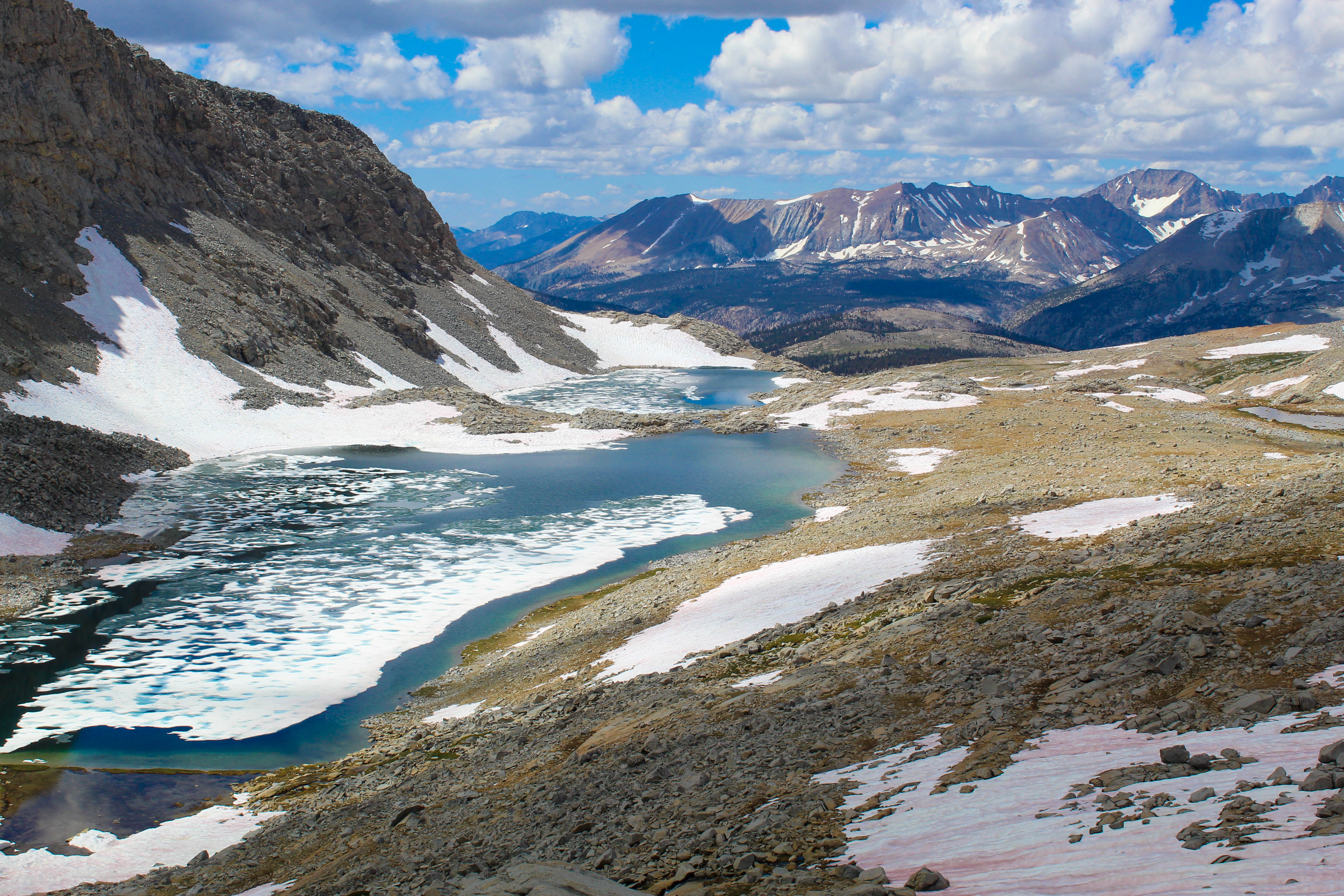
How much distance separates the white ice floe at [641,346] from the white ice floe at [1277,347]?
84.4 m

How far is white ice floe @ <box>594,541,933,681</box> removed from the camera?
28.0 meters

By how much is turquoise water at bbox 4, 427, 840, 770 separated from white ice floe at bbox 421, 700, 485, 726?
2.21 m

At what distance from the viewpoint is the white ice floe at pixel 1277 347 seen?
138625 mm

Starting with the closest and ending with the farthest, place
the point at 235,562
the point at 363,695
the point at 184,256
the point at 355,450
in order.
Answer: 1. the point at 363,695
2. the point at 235,562
3. the point at 355,450
4. the point at 184,256

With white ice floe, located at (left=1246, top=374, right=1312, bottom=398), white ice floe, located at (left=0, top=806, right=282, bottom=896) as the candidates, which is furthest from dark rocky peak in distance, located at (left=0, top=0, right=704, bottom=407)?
white ice floe, located at (left=1246, top=374, right=1312, bottom=398)

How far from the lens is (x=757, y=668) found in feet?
76.6

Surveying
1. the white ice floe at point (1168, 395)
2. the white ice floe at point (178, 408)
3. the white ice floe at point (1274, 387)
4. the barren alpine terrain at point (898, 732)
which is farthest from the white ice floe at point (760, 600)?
the white ice floe at point (1274, 387)

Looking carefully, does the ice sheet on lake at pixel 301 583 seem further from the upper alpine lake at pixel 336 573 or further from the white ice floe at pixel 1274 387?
the white ice floe at pixel 1274 387

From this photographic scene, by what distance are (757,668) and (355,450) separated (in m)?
64.5

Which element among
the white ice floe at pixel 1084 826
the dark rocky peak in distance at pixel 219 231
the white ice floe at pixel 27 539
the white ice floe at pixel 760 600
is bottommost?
the white ice floe at pixel 760 600

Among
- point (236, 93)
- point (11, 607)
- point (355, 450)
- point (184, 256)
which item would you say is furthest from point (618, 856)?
point (236, 93)

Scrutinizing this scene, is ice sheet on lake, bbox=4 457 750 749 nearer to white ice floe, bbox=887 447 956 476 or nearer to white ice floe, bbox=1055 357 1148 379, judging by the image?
white ice floe, bbox=887 447 956 476

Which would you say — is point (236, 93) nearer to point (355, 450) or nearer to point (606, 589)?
point (355, 450)

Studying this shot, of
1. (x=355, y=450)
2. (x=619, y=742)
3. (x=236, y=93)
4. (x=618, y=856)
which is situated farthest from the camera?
(x=236, y=93)
